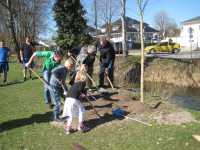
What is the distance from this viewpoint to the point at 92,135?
401 centimetres

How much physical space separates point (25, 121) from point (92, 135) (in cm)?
181

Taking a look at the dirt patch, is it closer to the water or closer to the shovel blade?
the shovel blade

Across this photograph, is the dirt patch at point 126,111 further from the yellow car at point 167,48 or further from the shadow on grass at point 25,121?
the yellow car at point 167,48

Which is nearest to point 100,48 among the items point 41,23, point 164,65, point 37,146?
point 37,146

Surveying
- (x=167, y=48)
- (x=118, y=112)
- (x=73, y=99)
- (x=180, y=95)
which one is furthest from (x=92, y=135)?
(x=167, y=48)

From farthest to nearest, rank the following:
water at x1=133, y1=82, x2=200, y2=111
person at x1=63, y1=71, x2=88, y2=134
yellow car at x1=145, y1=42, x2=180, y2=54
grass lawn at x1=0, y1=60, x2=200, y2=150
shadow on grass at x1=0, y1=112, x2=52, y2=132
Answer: yellow car at x1=145, y1=42, x2=180, y2=54 → water at x1=133, y1=82, x2=200, y2=111 → shadow on grass at x1=0, y1=112, x2=52, y2=132 → person at x1=63, y1=71, x2=88, y2=134 → grass lawn at x1=0, y1=60, x2=200, y2=150

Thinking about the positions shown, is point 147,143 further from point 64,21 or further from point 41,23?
point 41,23

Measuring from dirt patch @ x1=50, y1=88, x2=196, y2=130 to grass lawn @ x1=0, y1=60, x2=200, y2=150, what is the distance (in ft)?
0.72

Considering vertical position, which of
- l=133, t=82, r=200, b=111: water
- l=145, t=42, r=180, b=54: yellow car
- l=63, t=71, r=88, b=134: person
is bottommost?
l=133, t=82, r=200, b=111: water

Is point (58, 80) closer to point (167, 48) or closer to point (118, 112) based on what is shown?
point (118, 112)

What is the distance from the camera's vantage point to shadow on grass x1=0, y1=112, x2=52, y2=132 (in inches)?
166

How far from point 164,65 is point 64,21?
8745 millimetres

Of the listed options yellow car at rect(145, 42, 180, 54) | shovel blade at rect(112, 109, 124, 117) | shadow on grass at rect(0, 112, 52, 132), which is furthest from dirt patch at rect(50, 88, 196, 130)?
yellow car at rect(145, 42, 180, 54)

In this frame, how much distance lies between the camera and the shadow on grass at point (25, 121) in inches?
166
